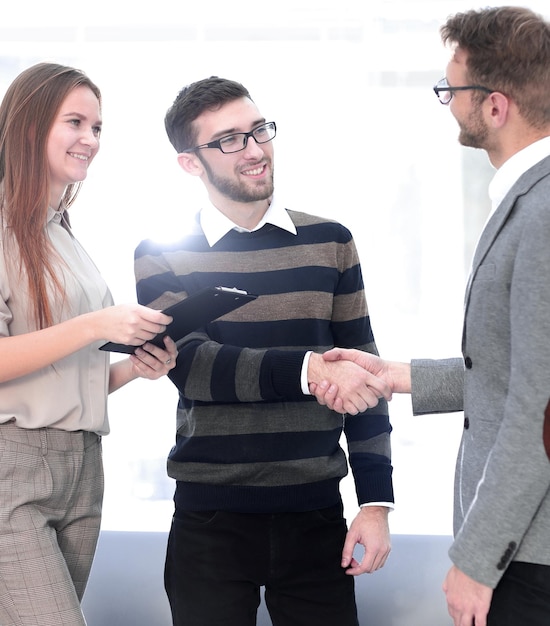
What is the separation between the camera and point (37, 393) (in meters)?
1.88

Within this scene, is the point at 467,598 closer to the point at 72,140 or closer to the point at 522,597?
the point at 522,597

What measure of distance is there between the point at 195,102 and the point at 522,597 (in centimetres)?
138

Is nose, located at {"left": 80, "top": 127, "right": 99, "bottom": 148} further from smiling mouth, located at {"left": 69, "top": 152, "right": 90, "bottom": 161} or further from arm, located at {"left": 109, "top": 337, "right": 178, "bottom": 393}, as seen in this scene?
arm, located at {"left": 109, "top": 337, "right": 178, "bottom": 393}

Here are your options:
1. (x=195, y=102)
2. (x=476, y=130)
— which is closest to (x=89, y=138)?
(x=195, y=102)

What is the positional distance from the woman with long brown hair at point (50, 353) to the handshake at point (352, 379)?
34cm

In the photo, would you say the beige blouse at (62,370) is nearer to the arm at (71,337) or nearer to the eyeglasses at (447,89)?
the arm at (71,337)

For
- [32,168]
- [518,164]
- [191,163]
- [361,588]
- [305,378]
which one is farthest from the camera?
[361,588]

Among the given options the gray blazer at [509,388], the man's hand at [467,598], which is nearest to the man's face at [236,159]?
the gray blazer at [509,388]

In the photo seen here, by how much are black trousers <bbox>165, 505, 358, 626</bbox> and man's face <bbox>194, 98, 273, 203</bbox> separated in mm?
765

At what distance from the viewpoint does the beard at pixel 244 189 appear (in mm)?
2068

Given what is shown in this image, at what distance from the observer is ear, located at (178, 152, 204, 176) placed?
2.15 meters

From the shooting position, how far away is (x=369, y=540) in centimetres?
192

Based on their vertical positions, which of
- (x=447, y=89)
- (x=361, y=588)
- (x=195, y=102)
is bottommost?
(x=361, y=588)

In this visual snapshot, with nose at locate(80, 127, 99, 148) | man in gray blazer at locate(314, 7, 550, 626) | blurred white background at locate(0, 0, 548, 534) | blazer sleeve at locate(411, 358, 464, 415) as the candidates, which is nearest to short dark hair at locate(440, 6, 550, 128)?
man in gray blazer at locate(314, 7, 550, 626)
